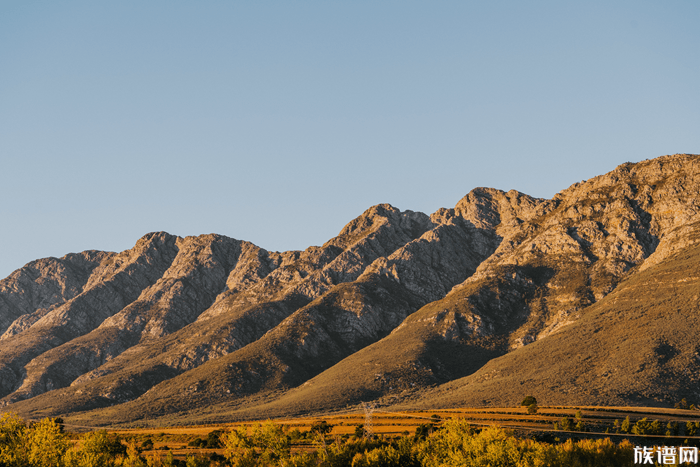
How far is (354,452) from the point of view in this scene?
3396 inches

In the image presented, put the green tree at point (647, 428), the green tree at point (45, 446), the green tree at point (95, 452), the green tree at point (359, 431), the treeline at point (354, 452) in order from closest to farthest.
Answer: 1. the green tree at point (45, 446)
2. the treeline at point (354, 452)
3. the green tree at point (95, 452)
4. the green tree at point (647, 428)
5. the green tree at point (359, 431)

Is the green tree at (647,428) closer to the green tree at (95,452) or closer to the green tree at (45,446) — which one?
the green tree at (95,452)

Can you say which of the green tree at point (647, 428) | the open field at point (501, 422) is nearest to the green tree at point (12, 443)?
the open field at point (501, 422)

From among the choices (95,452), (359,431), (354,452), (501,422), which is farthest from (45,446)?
(501,422)

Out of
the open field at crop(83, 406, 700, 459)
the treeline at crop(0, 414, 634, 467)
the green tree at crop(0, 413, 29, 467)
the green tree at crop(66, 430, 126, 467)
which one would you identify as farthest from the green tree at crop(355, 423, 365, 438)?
the green tree at crop(0, 413, 29, 467)

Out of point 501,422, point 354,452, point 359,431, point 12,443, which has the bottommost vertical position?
point 501,422

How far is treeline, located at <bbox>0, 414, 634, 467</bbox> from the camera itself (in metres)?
72.9

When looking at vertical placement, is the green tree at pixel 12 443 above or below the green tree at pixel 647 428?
above

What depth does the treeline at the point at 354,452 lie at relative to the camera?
72.9 metres

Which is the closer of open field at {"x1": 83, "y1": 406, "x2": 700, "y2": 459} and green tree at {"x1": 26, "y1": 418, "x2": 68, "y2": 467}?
green tree at {"x1": 26, "y1": 418, "x2": 68, "y2": 467}

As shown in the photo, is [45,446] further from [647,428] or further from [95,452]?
[647,428]

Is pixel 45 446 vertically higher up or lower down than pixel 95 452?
higher up

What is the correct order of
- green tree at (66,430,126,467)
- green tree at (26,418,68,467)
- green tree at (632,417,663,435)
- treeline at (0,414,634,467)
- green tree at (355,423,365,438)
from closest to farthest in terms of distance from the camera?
green tree at (26,418,68,467)
treeline at (0,414,634,467)
green tree at (66,430,126,467)
green tree at (632,417,663,435)
green tree at (355,423,365,438)

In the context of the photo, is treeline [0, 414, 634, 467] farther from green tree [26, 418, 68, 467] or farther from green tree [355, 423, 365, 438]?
green tree [355, 423, 365, 438]
